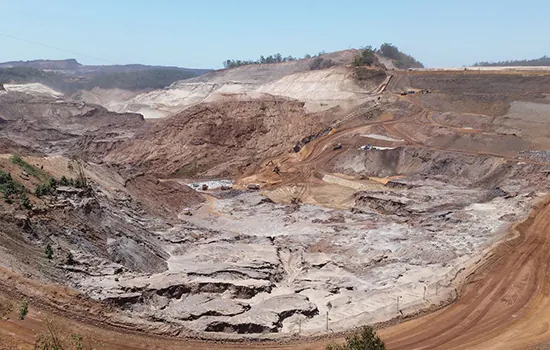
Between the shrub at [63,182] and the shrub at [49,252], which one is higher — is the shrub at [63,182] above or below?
above

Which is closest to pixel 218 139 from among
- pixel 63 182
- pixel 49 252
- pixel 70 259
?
pixel 63 182

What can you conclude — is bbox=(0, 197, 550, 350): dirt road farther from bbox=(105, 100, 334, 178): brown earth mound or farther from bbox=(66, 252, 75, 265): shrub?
bbox=(105, 100, 334, 178): brown earth mound

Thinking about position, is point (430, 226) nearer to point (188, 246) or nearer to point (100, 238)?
point (188, 246)

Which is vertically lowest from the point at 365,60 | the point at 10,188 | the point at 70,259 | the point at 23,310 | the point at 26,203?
the point at 70,259

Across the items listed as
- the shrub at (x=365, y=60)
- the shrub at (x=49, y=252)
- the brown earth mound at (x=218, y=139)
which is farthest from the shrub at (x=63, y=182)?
the shrub at (x=365, y=60)

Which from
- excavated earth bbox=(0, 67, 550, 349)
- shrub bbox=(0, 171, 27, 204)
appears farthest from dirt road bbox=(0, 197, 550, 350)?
shrub bbox=(0, 171, 27, 204)

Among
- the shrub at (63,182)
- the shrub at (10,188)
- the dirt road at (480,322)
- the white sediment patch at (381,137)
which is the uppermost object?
the white sediment patch at (381,137)

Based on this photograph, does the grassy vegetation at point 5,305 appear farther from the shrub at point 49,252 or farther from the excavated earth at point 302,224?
the shrub at point 49,252

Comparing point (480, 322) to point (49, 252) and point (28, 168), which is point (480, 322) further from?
point (28, 168)

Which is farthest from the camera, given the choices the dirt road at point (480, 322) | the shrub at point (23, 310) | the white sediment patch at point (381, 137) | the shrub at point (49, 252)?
the white sediment patch at point (381, 137)
